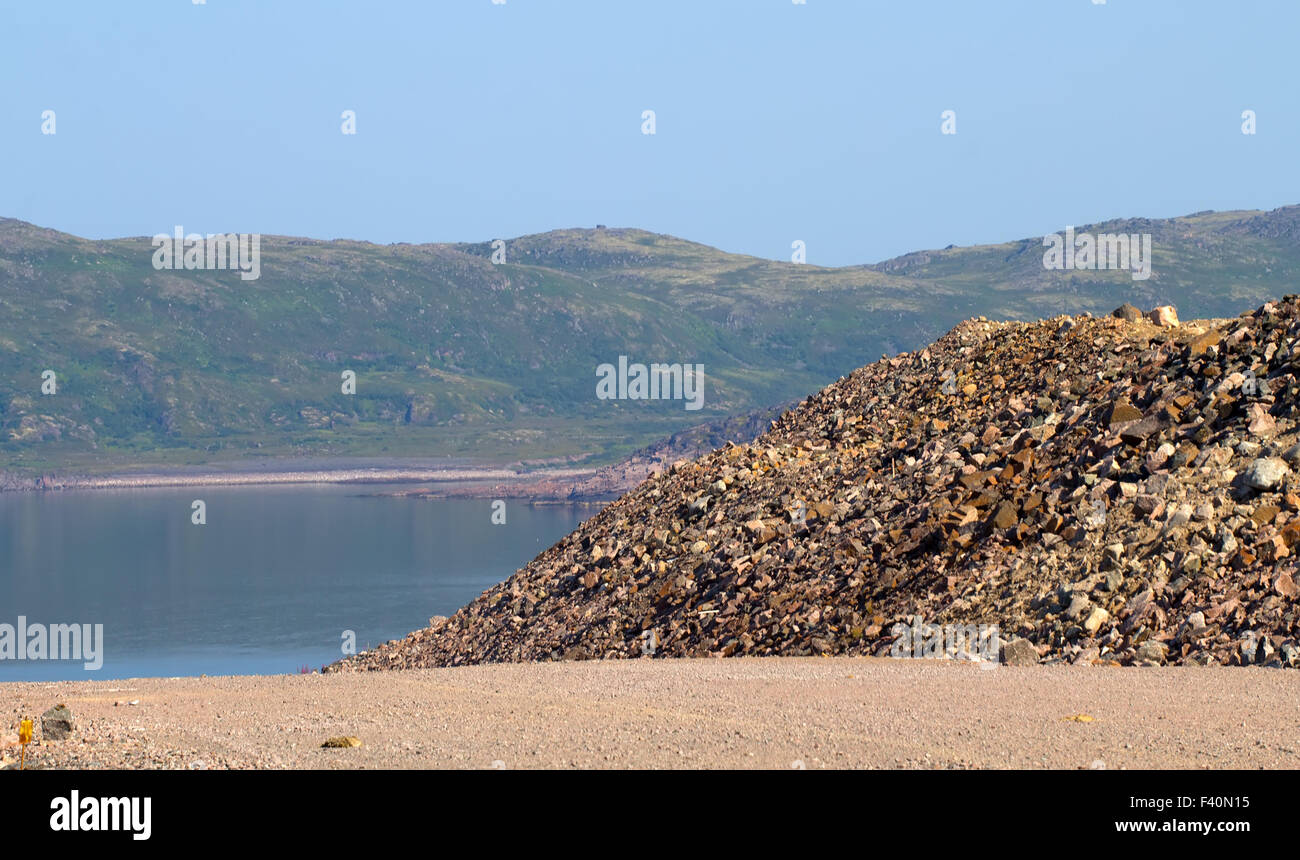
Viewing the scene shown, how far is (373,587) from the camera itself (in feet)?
356

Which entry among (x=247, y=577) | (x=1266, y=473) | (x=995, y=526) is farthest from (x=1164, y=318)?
(x=247, y=577)

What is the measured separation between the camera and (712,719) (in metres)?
16.5

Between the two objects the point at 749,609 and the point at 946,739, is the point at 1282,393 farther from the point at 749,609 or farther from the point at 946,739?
the point at 946,739

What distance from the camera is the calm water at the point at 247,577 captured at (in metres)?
77.3

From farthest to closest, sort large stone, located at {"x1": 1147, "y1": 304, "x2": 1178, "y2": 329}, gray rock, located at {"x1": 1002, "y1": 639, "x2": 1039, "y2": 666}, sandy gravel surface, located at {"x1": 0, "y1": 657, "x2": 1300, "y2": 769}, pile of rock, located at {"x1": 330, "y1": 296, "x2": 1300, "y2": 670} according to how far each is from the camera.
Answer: large stone, located at {"x1": 1147, "y1": 304, "x2": 1178, "y2": 329} → pile of rock, located at {"x1": 330, "y1": 296, "x2": 1300, "y2": 670} → gray rock, located at {"x1": 1002, "y1": 639, "x2": 1039, "y2": 666} → sandy gravel surface, located at {"x1": 0, "y1": 657, "x2": 1300, "y2": 769}

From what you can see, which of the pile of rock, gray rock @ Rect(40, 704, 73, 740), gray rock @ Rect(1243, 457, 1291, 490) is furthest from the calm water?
Answer: gray rock @ Rect(40, 704, 73, 740)

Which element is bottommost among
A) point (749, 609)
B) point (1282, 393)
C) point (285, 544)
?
point (285, 544)

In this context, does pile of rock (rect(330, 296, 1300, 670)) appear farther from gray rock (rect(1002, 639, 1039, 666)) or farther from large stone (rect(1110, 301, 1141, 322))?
gray rock (rect(1002, 639, 1039, 666))

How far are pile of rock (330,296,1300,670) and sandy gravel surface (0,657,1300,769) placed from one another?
2351 mm

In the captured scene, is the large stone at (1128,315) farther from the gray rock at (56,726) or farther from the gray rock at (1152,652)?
the gray rock at (56,726)

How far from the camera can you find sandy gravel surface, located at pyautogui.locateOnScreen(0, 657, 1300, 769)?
14.1 m

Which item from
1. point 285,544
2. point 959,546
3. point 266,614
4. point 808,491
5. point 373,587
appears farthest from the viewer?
point 285,544

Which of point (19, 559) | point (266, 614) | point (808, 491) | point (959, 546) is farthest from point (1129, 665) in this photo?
point (19, 559)
